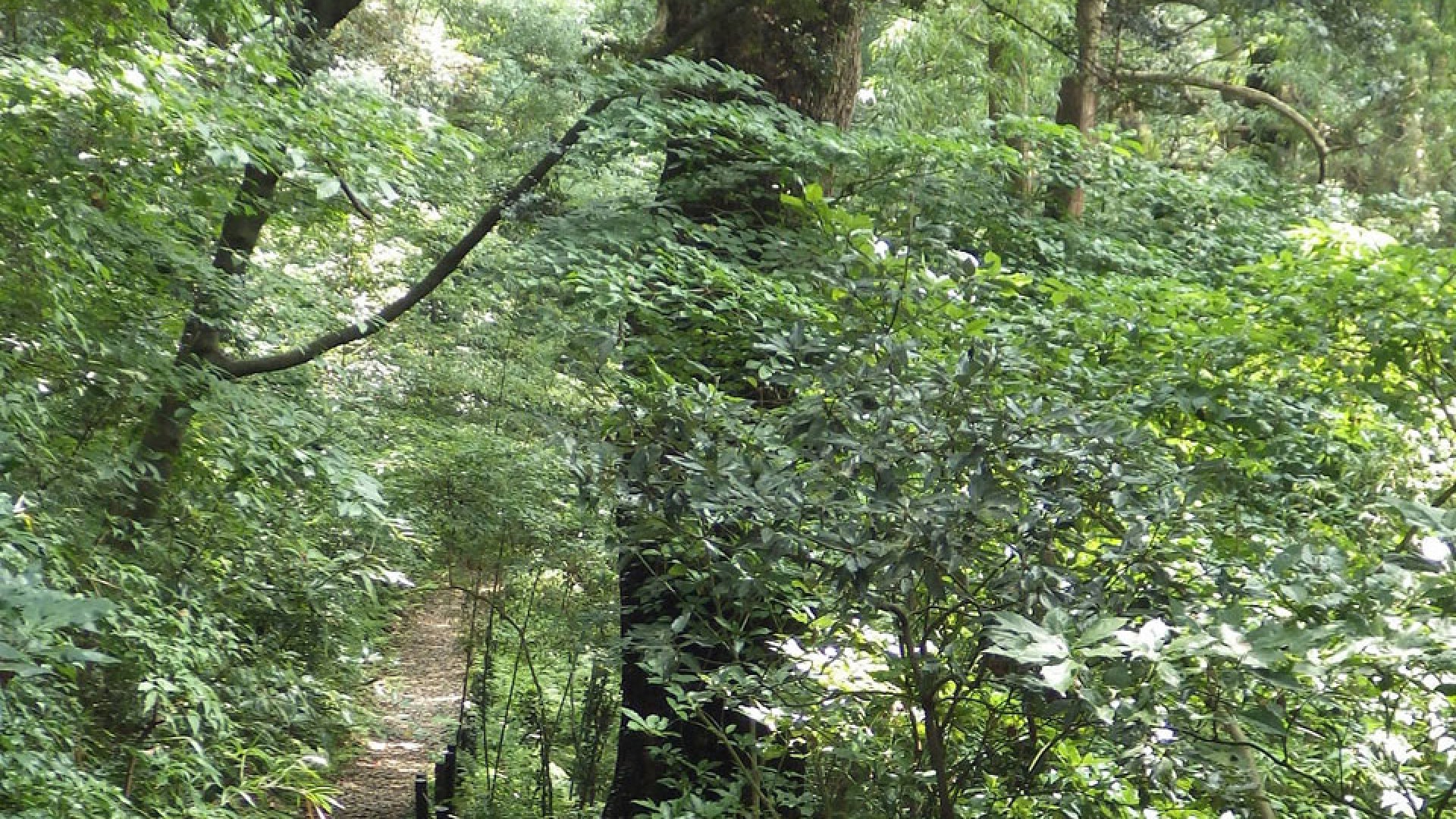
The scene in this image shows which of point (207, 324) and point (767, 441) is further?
point (207, 324)

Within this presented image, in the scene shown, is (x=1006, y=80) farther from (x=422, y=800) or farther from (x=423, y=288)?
(x=422, y=800)

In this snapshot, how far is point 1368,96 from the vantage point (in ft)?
37.8

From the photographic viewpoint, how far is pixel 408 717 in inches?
442

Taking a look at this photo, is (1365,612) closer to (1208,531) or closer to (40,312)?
(1208,531)

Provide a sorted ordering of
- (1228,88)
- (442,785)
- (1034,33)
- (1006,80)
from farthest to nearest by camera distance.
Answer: (1228,88) → (1006,80) → (442,785) → (1034,33)

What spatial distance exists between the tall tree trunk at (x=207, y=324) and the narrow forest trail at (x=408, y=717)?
3991 millimetres

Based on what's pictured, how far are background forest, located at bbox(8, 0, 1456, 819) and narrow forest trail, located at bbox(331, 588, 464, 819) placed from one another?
3.02 feet

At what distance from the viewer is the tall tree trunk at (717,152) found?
15.5 feet

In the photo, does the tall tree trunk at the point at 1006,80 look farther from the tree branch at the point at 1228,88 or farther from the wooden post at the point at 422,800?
the wooden post at the point at 422,800

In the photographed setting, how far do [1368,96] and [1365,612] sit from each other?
1112cm

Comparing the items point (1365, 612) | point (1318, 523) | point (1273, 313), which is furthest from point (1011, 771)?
point (1273, 313)

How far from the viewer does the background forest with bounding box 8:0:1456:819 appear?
241 cm

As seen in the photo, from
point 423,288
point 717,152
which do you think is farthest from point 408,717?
point 717,152

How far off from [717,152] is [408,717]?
783 centimetres
